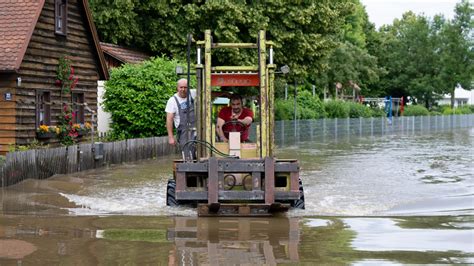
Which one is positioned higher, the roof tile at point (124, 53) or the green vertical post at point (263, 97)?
the roof tile at point (124, 53)

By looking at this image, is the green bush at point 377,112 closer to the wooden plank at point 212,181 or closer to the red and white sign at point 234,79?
the red and white sign at point 234,79

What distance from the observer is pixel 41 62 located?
23969 millimetres

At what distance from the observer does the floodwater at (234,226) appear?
954 centimetres

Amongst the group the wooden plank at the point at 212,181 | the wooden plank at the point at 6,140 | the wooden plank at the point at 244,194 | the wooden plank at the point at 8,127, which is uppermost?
the wooden plank at the point at 8,127

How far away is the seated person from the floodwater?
4.97ft

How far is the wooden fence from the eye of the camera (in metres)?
17.3

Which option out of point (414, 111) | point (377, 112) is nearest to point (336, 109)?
point (377, 112)

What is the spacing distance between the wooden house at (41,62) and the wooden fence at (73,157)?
6.45 ft

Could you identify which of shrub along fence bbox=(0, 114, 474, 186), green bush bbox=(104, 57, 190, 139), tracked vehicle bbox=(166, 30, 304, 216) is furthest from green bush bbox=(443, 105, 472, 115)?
tracked vehicle bbox=(166, 30, 304, 216)

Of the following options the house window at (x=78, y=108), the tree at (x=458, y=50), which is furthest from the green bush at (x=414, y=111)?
the house window at (x=78, y=108)

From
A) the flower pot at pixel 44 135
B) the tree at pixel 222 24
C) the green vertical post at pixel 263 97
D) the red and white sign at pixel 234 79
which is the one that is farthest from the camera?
the tree at pixel 222 24

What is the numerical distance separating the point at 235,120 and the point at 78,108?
1403cm

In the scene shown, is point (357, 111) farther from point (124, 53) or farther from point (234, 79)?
point (234, 79)

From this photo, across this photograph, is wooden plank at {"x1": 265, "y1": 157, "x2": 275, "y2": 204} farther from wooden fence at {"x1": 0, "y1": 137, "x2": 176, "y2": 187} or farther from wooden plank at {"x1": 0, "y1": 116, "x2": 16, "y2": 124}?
wooden plank at {"x1": 0, "y1": 116, "x2": 16, "y2": 124}
